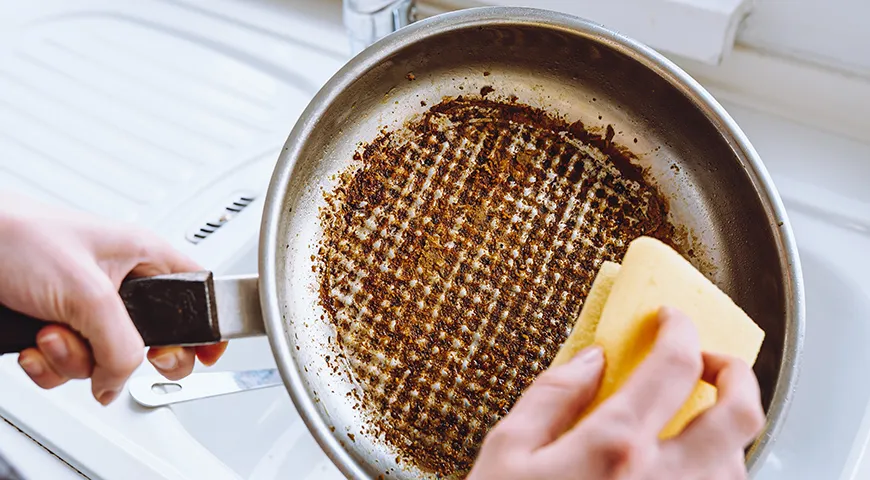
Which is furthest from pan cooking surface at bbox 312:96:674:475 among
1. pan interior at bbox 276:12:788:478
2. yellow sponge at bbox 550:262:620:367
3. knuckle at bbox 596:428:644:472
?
knuckle at bbox 596:428:644:472

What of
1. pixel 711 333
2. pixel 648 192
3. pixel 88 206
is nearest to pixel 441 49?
pixel 648 192

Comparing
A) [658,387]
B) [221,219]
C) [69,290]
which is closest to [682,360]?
[658,387]

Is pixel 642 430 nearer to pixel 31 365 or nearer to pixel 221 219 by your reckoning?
pixel 31 365

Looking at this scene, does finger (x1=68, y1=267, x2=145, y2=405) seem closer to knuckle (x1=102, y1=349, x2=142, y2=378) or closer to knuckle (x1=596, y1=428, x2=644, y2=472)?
knuckle (x1=102, y1=349, x2=142, y2=378)

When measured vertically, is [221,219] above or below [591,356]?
below

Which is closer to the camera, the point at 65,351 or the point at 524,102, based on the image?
the point at 65,351

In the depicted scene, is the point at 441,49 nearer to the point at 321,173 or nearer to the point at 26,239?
the point at 321,173

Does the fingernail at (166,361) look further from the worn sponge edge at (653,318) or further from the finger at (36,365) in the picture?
the worn sponge edge at (653,318)
